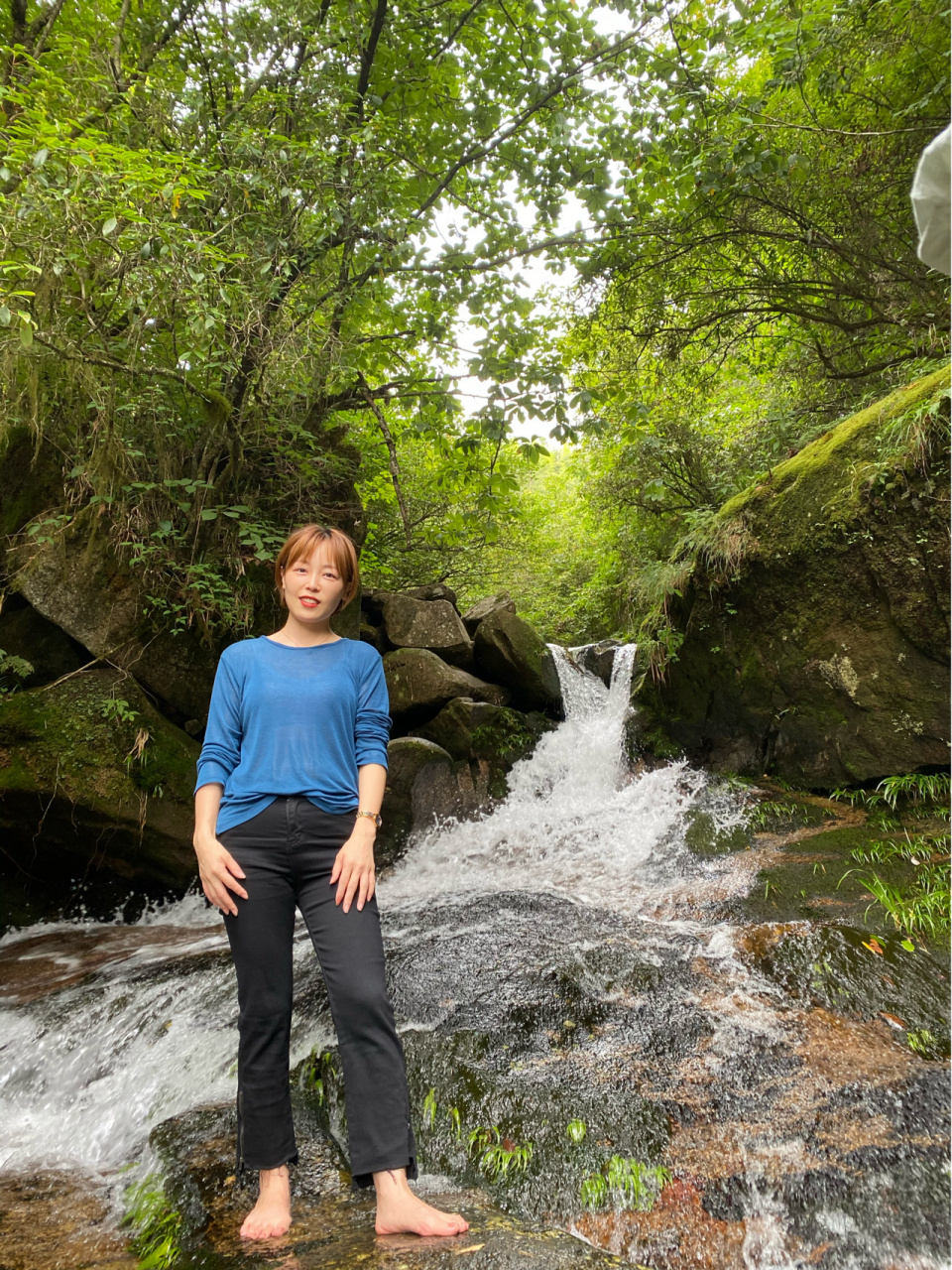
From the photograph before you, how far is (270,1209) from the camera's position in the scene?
1828 millimetres

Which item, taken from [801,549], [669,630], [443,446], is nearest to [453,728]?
[669,630]

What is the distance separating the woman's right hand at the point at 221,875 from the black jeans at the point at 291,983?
3 centimetres

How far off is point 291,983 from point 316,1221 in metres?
0.69

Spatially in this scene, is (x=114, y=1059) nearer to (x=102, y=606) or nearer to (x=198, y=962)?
(x=198, y=962)

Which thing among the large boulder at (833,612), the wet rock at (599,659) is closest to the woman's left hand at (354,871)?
the large boulder at (833,612)

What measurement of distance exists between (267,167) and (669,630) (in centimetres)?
572

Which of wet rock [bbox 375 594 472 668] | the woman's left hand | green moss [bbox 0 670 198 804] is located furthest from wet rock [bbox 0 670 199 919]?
the woman's left hand

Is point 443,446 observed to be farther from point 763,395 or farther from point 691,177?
point 763,395

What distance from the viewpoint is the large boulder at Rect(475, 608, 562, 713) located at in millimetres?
9070

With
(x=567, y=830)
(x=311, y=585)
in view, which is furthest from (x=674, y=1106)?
(x=567, y=830)

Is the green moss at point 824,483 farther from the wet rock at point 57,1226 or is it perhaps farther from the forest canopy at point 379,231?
the wet rock at point 57,1226

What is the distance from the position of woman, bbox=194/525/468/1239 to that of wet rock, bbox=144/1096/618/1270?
88 millimetres

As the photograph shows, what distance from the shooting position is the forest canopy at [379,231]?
4703mm

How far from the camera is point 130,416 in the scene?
562 centimetres
